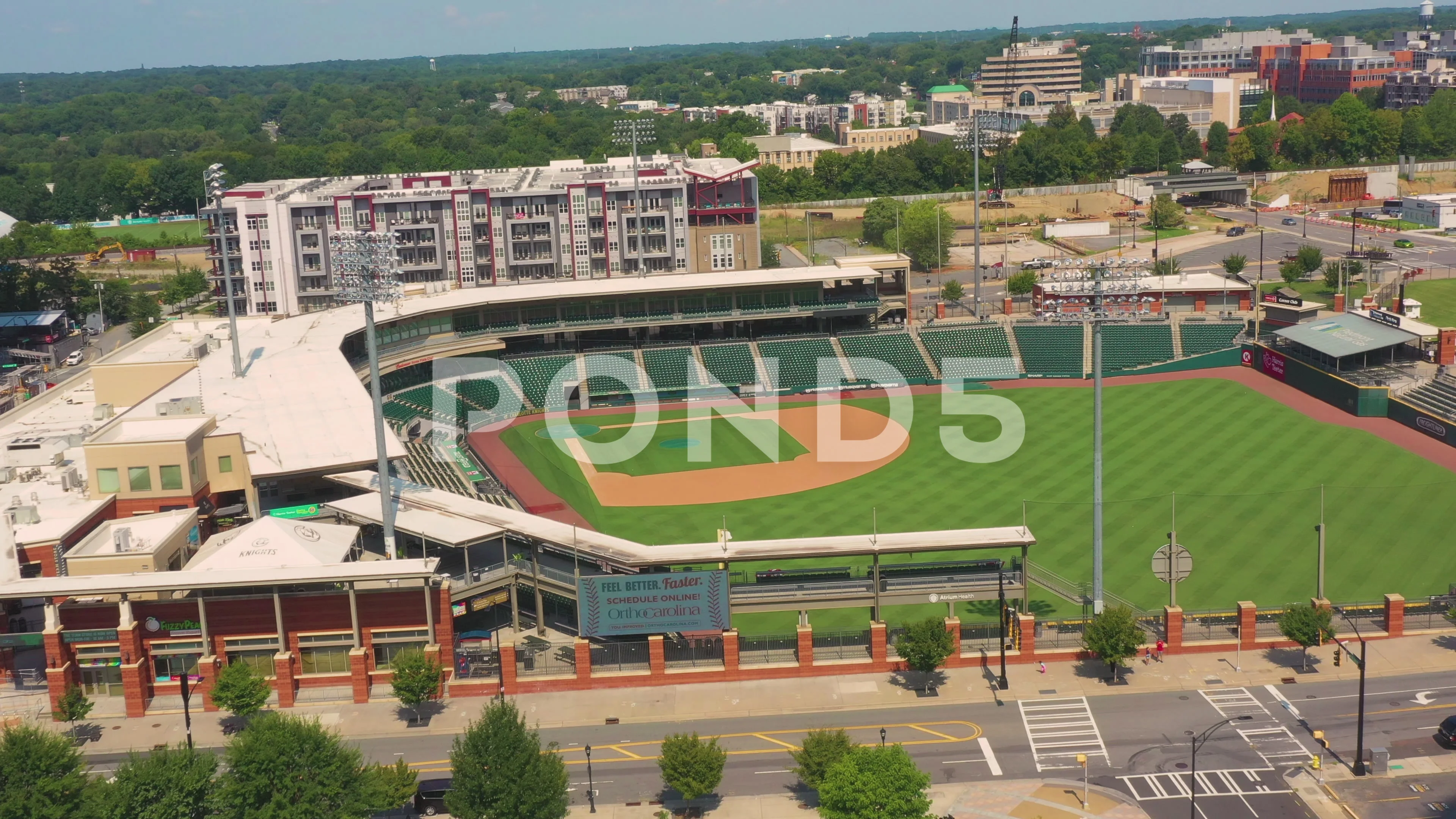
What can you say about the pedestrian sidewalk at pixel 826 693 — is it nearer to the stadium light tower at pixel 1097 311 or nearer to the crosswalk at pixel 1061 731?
the crosswalk at pixel 1061 731

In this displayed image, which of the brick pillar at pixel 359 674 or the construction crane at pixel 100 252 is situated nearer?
the brick pillar at pixel 359 674

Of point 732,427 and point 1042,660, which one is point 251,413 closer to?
point 732,427

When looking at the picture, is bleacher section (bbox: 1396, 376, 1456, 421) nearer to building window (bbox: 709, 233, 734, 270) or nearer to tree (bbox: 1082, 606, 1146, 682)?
tree (bbox: 1082, 606, 1146, 682)

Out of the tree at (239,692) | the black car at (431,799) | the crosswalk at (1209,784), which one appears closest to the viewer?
the crosswalk at (1209,784)

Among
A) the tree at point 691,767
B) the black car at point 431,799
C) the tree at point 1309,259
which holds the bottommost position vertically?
the black car at point 431,799

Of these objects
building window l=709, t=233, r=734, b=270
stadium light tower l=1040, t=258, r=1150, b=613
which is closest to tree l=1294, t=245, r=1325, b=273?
building window l=709, t=233, r=734, b=270

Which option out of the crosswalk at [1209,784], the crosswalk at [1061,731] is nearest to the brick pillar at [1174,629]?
the crosswalk at [1061,731]
